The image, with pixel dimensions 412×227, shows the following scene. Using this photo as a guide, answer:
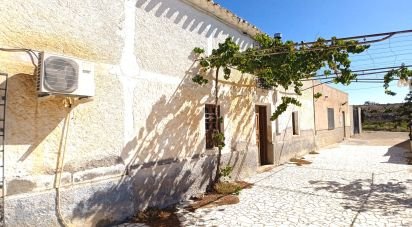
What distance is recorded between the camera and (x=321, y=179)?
874cm

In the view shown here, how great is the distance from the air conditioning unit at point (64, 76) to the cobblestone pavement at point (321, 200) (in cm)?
295

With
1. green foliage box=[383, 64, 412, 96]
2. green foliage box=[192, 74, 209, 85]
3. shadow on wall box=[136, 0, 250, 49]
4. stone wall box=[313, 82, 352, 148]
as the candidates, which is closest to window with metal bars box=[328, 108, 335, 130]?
stone wall box=[313, 82, 352, 148]

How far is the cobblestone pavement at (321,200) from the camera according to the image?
5.35 meters

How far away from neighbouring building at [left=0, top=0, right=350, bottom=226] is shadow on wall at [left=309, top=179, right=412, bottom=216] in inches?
109

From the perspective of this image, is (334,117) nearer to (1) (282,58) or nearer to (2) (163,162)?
(1) (282,58)

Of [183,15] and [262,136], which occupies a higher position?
[183,15]

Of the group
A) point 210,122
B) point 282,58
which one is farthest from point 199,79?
point 282,58

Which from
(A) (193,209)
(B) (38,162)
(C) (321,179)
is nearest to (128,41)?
(B) (38,162)

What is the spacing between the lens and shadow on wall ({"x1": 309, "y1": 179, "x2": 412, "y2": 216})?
5.99m

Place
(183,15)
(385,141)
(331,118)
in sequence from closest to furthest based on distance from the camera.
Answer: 1. (183,15)
2. (331,118)
3. (385,141)

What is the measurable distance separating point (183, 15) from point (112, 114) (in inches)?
127

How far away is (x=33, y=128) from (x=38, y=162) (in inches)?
19.6

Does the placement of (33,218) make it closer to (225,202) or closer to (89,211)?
(89,211)

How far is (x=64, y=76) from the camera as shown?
4164 millimetres
